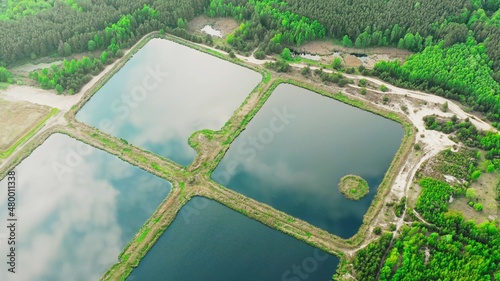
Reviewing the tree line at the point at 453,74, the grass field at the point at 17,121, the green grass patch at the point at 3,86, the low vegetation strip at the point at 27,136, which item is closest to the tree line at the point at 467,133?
the tree line at the point at 453,74

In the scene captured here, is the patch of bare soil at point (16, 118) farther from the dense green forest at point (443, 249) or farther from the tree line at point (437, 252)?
the dense green forest at point (443, 249)

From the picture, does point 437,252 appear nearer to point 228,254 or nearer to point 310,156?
point 310,156

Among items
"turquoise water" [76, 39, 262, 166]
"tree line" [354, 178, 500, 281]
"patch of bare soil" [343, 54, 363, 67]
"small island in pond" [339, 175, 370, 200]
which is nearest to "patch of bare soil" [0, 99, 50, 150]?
"turquoise water" [76, 39, 262, 166]

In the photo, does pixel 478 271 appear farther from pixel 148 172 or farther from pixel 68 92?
pixel 68 92

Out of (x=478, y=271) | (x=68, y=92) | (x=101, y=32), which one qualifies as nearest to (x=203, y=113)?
(x=68, y=92)

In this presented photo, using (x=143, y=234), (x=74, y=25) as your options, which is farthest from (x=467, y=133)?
(x=74, y=25)
